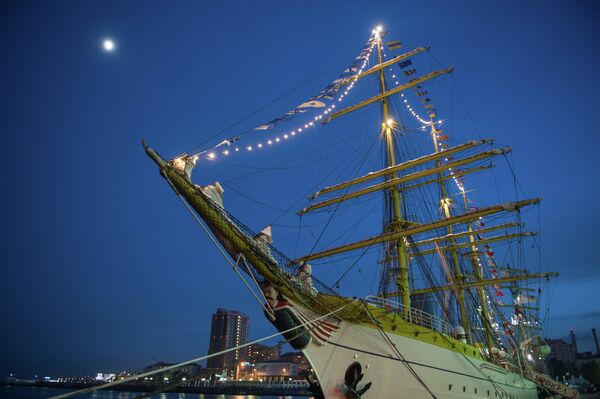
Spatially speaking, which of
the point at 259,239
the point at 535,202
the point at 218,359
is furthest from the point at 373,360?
the point at 218,359

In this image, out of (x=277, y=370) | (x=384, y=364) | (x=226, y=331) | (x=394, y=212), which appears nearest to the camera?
(x=384, y=364)

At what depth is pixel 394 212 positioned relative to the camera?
1560cm

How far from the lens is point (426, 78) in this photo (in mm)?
17781

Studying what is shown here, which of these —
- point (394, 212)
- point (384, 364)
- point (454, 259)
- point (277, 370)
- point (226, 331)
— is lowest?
point (277, 370)

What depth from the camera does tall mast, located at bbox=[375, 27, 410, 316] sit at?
13.5m

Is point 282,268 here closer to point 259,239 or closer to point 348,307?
point 259,239

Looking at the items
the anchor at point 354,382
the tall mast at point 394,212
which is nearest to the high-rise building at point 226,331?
the tall mast at point 394,212

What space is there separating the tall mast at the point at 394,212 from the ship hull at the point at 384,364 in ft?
4.81

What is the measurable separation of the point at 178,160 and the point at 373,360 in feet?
22.6

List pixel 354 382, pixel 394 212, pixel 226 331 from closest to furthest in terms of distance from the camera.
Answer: pixel 354 382
pixel 394 212
pixel 226 331

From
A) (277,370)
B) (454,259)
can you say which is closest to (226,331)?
(277,370)

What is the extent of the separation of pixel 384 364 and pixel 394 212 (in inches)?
291

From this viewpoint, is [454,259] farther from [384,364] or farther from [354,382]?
[354,382]

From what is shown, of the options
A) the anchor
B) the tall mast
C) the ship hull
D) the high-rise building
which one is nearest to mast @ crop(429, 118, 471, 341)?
the tall mast
